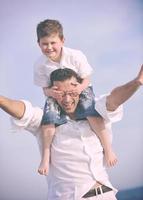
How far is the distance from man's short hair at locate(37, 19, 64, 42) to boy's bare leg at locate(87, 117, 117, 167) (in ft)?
1.10

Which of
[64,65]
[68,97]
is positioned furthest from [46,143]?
[64,65]

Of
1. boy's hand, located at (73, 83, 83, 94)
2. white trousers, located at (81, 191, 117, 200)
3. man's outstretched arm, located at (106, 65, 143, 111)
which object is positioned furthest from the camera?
boy's hand, located at (73, 83, 83, 94)

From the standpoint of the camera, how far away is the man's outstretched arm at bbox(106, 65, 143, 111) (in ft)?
3.82

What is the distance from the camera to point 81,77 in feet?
4.65

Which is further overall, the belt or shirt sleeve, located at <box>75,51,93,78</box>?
shirt sleeve, located at <box>75,51,93,78</box>

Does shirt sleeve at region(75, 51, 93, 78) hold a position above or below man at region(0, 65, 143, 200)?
above

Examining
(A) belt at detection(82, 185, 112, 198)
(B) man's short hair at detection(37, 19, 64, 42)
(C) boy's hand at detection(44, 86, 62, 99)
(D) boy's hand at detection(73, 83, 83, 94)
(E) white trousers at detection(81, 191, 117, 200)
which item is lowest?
(E) white trousers at detection(81, 191, 117, 200)

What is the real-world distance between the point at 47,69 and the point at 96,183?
42cm

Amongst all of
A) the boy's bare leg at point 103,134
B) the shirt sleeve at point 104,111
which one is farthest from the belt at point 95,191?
the shirt sleeve at point 104,111

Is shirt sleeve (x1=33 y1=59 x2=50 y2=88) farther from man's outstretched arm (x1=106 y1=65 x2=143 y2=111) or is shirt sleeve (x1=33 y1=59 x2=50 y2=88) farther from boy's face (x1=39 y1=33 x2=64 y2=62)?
man's outstretched arm (x1=106 y1=65 x2=143 y2=111)

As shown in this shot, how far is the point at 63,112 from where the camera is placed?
1.37 m

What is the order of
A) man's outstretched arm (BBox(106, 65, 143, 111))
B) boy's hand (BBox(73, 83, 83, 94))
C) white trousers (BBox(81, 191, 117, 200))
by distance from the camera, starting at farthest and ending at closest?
boy's hand (BBox(73, 83, 83, 94))
white trousers (BBox(81, 191, 117, 200))
man's outstretched arm (BBox(106, 65, 143, 111))

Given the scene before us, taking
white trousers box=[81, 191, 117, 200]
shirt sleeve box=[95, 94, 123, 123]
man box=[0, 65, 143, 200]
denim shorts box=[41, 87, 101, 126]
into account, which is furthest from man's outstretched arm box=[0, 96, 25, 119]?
white trousers box=[81, 191, 117, 200]

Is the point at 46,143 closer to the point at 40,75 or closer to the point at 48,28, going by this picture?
the point at 40,75
